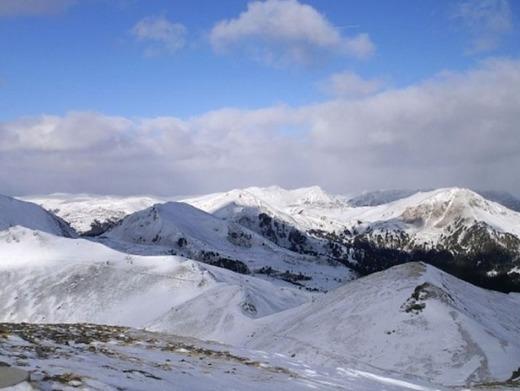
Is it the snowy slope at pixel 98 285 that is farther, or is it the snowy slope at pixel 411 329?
the snowy slope at pixel 98 285

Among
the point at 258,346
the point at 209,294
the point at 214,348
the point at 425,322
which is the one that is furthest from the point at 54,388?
the point at 209,294

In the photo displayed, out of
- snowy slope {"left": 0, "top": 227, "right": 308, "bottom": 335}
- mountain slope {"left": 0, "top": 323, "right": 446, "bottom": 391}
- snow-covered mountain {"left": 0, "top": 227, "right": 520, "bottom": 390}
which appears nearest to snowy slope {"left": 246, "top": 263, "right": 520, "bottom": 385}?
snow-covered mountain {"left": 0, "top": 227, "right": 520, "bottom": 390}

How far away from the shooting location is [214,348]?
22.4 m

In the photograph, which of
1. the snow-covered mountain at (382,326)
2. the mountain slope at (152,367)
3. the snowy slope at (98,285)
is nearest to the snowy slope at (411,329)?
the snow-covered mountain at (382,326)

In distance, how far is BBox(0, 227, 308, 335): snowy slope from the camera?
88.7 meters

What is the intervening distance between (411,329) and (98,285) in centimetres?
7499

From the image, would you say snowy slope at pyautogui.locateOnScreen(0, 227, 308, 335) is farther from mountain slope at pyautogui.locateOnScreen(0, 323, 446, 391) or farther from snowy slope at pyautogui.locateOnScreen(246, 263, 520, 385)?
mountain slope at pyautogui.locateOnScreen(0, 323, 446, 391)

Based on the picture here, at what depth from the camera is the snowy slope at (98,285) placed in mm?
88688

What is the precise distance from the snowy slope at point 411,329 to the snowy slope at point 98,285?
112 ft

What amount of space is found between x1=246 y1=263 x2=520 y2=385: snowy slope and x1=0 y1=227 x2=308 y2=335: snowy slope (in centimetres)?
3407

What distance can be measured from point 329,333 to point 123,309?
6040cm

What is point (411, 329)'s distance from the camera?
114 ft

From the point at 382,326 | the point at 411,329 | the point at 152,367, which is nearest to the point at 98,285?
the point at 382,326

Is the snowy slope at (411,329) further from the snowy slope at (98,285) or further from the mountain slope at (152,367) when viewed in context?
the snowy slope at (98,285)
